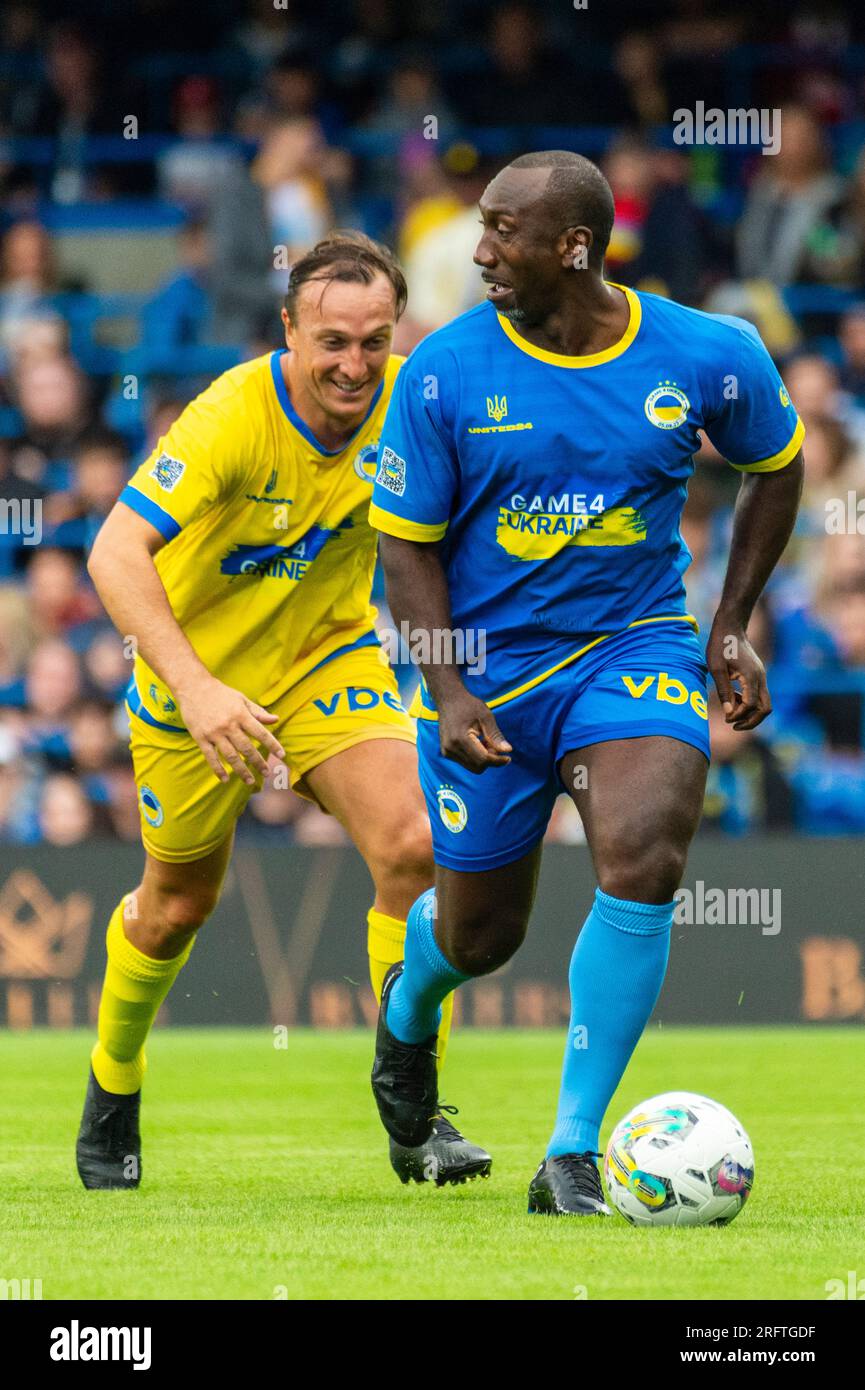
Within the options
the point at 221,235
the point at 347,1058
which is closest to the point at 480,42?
the point at 221,235

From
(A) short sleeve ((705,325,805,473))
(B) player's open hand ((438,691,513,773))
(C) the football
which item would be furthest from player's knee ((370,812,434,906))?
(A) short sleeve ((705,325,805,473))

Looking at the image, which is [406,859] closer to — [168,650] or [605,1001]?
[168,650]

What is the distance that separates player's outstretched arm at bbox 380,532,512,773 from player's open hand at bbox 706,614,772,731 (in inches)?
21.8

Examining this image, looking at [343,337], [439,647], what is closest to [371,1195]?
[439,647]

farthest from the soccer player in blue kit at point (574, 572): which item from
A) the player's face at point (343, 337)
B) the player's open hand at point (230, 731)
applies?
the player's face at point (343, 337)

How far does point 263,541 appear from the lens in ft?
20.9

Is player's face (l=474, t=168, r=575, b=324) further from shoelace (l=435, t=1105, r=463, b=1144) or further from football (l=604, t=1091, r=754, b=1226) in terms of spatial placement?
shoelace (l=435, t=1105, r=463, b=1144)

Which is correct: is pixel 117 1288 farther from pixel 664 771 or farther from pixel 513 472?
pixel 513 472

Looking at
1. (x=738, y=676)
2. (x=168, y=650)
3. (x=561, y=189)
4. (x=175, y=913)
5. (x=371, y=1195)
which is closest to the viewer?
(x=561, y=189)

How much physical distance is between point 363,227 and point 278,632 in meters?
10.5

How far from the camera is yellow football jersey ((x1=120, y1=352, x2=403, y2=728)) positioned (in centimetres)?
618

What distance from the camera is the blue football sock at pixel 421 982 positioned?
19.2ft

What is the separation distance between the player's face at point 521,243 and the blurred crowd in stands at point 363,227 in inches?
268

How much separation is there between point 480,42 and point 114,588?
1329cm
